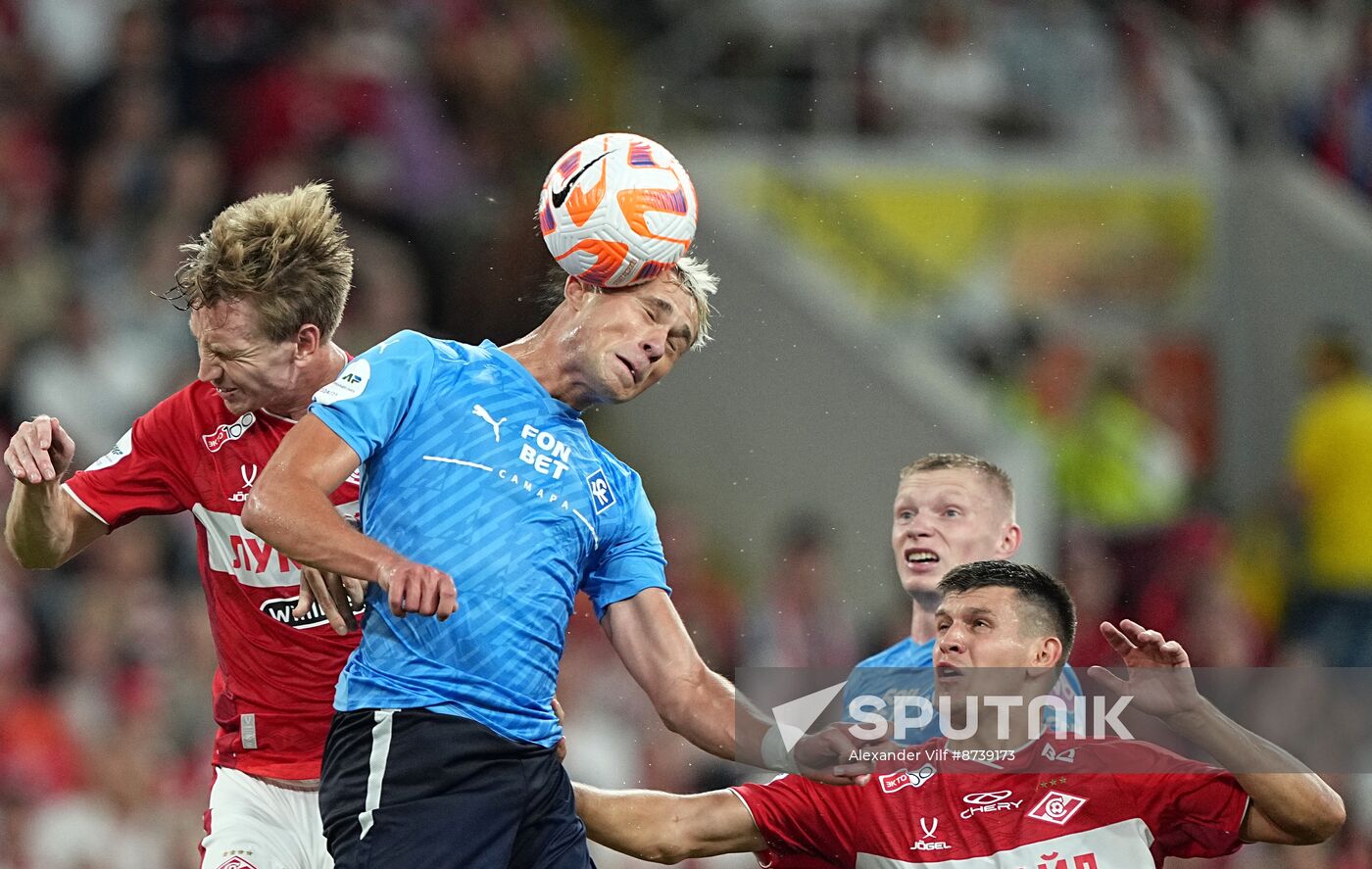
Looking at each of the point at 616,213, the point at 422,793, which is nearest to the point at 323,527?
the point at 422,793

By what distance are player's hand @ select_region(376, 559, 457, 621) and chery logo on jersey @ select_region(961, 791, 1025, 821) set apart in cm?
189

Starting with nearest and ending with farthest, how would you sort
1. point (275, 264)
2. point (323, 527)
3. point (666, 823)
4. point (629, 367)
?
point (323, 527) → point (629, 367) → point (275, 264) → point (666, 823)

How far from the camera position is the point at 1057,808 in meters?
5.44

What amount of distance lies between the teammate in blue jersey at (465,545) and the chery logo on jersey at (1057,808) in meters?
0.73

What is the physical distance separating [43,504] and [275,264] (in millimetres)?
966

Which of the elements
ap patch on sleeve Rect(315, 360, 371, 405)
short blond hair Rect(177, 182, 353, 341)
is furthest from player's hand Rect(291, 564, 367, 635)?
short blond hair Rect(177, 182, 353, 341)

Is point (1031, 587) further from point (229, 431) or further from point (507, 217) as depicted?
point (507, 217)

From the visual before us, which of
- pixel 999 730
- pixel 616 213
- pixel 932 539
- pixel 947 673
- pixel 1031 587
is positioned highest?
pixel 616 213

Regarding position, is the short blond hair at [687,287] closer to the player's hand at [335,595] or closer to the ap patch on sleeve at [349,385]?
the ap patch on sleeve at [349,385]

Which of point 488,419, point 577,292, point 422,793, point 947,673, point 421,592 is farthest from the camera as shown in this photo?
point 947,673

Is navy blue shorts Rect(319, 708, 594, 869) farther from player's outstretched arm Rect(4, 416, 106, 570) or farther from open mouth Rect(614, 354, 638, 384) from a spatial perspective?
player's outstretched arm Rect(4, 416, 106, 570)

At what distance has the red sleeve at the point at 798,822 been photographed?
549 cm

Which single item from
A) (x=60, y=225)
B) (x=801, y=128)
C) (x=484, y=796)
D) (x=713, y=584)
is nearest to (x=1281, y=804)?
(x=484, y=796)

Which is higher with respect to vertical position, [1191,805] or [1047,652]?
[1047,652]
